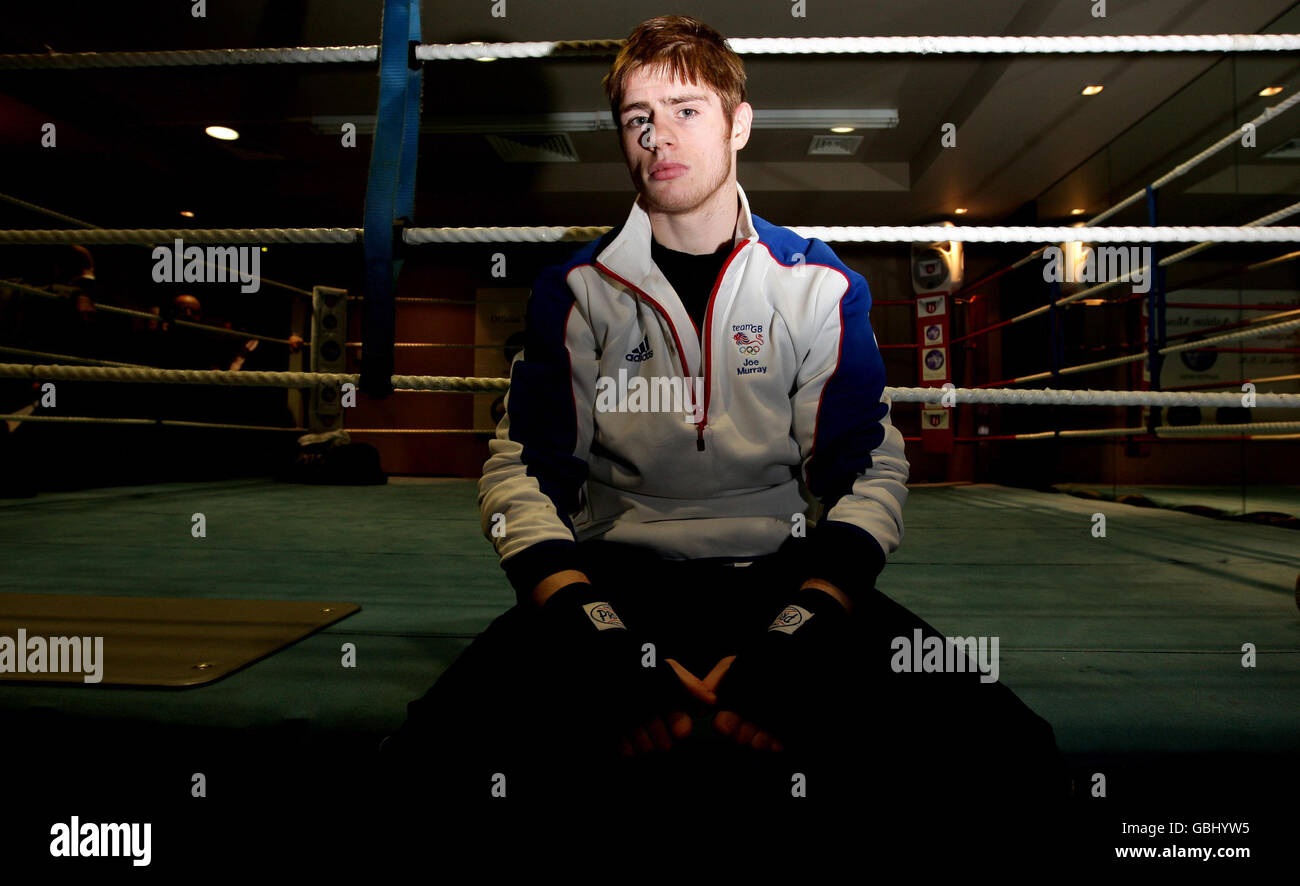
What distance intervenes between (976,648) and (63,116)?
6074 millimetres

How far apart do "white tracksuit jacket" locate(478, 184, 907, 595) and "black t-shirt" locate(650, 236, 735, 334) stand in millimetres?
50

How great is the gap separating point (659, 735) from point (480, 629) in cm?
61

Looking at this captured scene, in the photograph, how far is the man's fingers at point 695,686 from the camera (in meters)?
0.64

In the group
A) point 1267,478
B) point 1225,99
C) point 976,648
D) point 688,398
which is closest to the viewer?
point 688,398

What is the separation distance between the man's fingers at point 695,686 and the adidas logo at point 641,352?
423 millimetres

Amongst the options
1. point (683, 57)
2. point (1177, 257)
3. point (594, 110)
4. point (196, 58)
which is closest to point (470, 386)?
point (683, 57)

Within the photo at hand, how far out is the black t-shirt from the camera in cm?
95

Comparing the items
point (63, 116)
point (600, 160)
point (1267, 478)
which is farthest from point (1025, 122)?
point (63, 116)

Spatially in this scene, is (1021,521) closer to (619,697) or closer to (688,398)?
(688,398)

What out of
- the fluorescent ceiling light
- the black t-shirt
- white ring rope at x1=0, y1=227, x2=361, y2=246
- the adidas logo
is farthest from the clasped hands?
the fluorescent ceiling light

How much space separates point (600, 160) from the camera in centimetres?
520

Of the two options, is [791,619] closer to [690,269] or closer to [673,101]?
[690,269]

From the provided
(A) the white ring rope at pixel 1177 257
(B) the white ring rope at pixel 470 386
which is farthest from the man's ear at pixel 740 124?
(A) the white ring rope at pixel 1177 257
